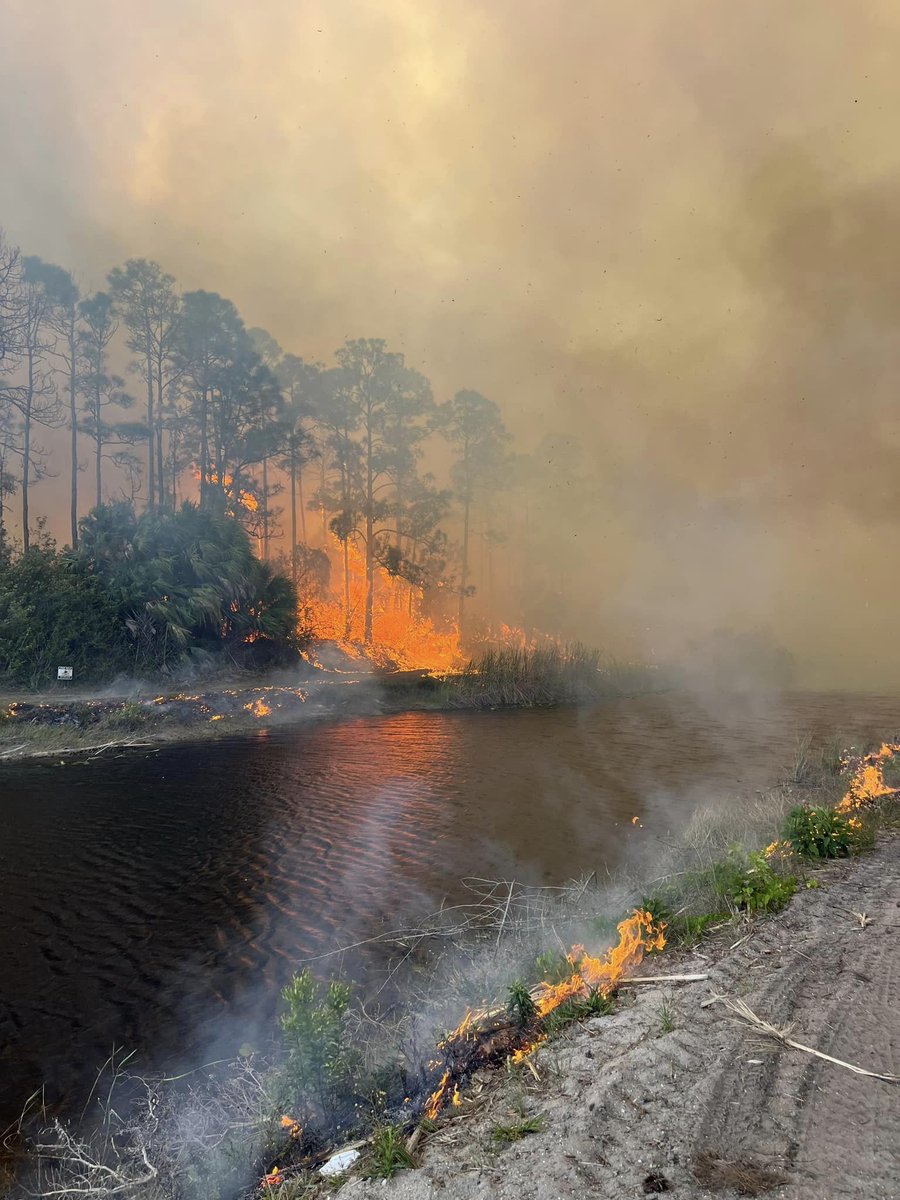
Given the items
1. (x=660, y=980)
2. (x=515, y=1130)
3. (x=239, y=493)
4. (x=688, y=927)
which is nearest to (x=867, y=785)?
(x=688, y=927)

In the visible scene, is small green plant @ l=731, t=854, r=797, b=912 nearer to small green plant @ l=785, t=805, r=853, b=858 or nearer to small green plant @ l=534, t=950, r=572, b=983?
small green plant @ l=785, t=805, r=853, b=858

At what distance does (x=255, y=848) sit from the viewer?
12953 millimetres

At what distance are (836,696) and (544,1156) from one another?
1478 inches

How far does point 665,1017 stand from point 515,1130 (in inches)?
62.7

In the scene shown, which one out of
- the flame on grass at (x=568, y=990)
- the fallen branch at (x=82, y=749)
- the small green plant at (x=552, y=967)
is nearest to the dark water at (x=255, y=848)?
the fallen branch at (x=82, y=749)

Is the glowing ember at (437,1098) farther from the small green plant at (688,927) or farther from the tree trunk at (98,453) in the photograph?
the tree trunk at (98,453)

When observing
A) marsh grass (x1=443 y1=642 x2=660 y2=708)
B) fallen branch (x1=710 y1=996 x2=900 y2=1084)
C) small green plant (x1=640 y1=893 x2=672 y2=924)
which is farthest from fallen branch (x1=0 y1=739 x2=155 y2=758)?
fallen branch (x1=710 y1=996 x2=900 y2=1084)

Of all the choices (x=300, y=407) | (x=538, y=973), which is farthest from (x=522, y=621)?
(x=538, y=973)

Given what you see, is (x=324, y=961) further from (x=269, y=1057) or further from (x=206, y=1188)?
(x=206, y=1188)

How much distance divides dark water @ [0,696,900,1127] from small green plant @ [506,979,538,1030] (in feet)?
10.0

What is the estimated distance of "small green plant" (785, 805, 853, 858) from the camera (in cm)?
862

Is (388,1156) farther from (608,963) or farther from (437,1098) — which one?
(608,963)

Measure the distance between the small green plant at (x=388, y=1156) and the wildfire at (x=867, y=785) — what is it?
30.3 ft

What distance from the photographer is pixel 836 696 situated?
34812mm
